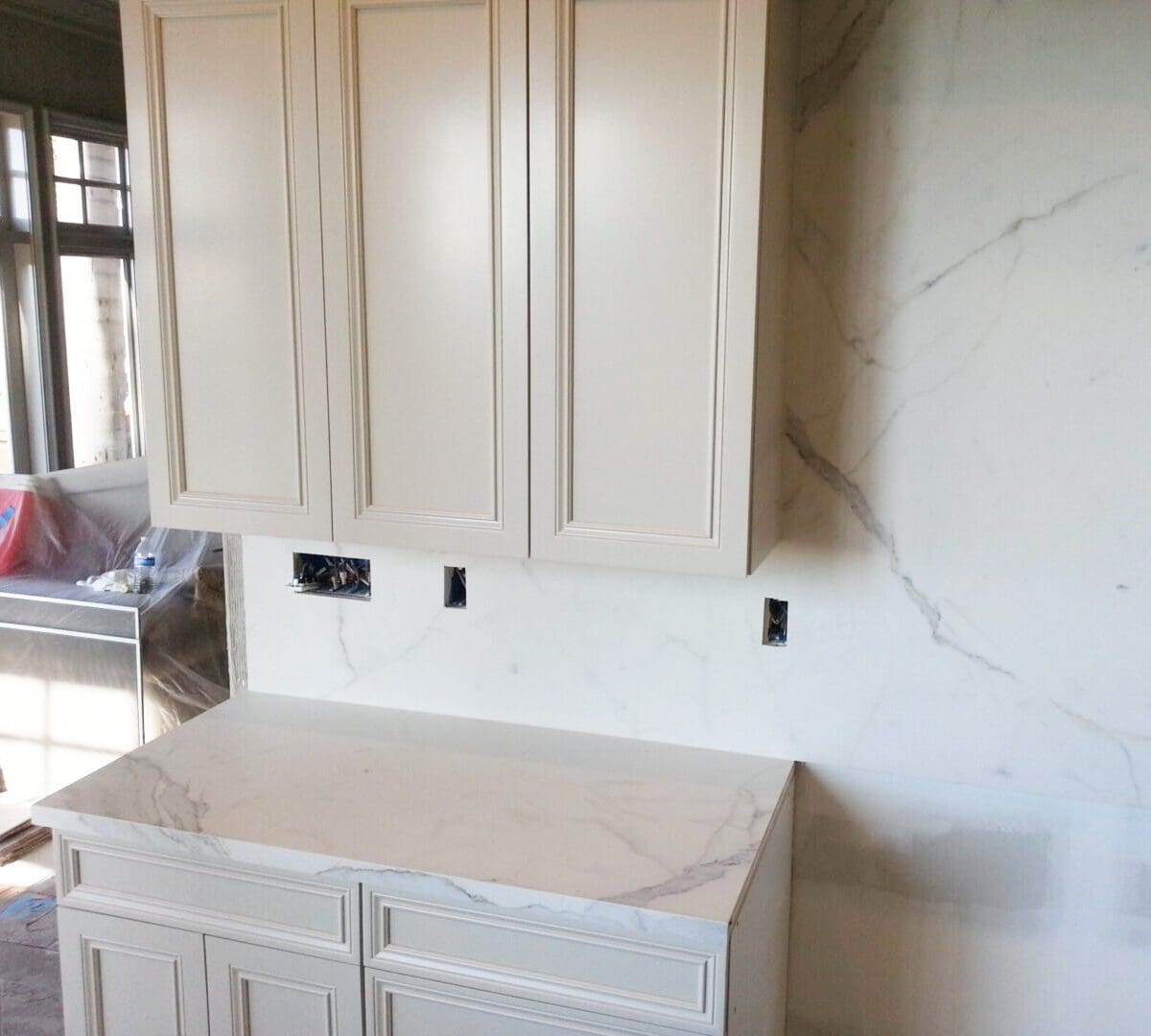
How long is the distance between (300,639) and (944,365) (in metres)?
1.35

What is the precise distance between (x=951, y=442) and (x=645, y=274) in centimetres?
59

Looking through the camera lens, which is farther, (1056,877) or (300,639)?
(300,639)

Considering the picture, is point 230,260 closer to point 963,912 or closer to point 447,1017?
point 447,1017

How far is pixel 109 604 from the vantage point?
134 inches

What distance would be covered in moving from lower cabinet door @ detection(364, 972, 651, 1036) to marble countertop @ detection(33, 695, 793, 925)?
0.20 meters

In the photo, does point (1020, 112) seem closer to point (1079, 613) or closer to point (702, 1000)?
point (1079, 613)

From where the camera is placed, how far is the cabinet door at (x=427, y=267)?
1711mm

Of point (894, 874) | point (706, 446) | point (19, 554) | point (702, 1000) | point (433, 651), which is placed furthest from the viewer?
point (19, 554)

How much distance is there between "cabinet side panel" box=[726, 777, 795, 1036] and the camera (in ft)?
5.26

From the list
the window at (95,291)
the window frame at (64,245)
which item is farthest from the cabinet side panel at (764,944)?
the window at (95,291)

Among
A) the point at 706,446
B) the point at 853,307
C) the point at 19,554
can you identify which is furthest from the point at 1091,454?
the point at 19,554

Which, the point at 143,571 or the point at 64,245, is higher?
the point at 64,245

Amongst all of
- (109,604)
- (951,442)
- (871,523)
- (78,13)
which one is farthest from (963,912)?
(78,13)

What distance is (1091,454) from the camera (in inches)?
69.9
